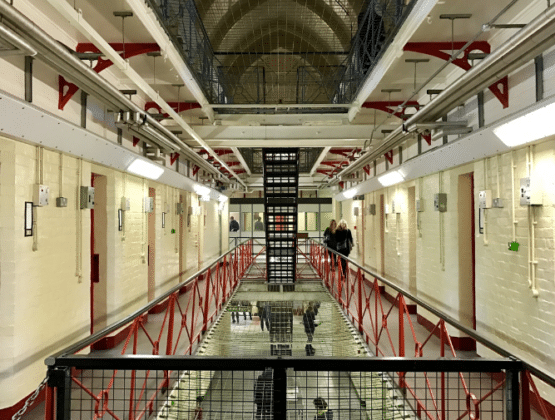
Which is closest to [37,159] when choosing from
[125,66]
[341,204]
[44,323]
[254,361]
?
[125,66]

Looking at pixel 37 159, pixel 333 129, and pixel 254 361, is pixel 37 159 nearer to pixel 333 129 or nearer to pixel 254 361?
pixel 254 361

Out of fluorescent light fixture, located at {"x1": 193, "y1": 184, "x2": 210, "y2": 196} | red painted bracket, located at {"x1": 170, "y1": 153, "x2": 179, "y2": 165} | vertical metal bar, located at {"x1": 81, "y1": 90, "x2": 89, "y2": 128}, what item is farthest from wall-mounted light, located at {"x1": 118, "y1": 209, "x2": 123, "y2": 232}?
fluorescent light fixture, located at {"x1": 193, "y1": 184, "x2": 210, "y2": 196}

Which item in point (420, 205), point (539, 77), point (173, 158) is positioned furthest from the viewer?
point (173, 158)

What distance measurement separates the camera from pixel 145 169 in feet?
21.1

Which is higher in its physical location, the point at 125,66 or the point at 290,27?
the point at 290,27

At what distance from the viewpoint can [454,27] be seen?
165 inches

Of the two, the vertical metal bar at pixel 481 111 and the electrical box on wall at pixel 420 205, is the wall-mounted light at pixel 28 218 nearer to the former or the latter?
the vertical metal bar at pixel 481 111

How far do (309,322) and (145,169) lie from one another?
3480mm

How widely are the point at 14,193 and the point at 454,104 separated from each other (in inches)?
164

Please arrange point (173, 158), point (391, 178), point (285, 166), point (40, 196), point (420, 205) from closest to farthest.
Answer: point (40, 196) → point (420, 205) → point (391, 178) → point (173, 158) → point (285, 166)

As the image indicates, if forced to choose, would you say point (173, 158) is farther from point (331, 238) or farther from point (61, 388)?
point (61, 388)

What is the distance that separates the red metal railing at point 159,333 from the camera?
2404mm

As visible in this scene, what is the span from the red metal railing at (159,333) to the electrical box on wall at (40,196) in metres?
1.34

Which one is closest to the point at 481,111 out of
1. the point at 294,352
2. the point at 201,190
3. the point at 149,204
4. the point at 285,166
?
the point at 294,352
